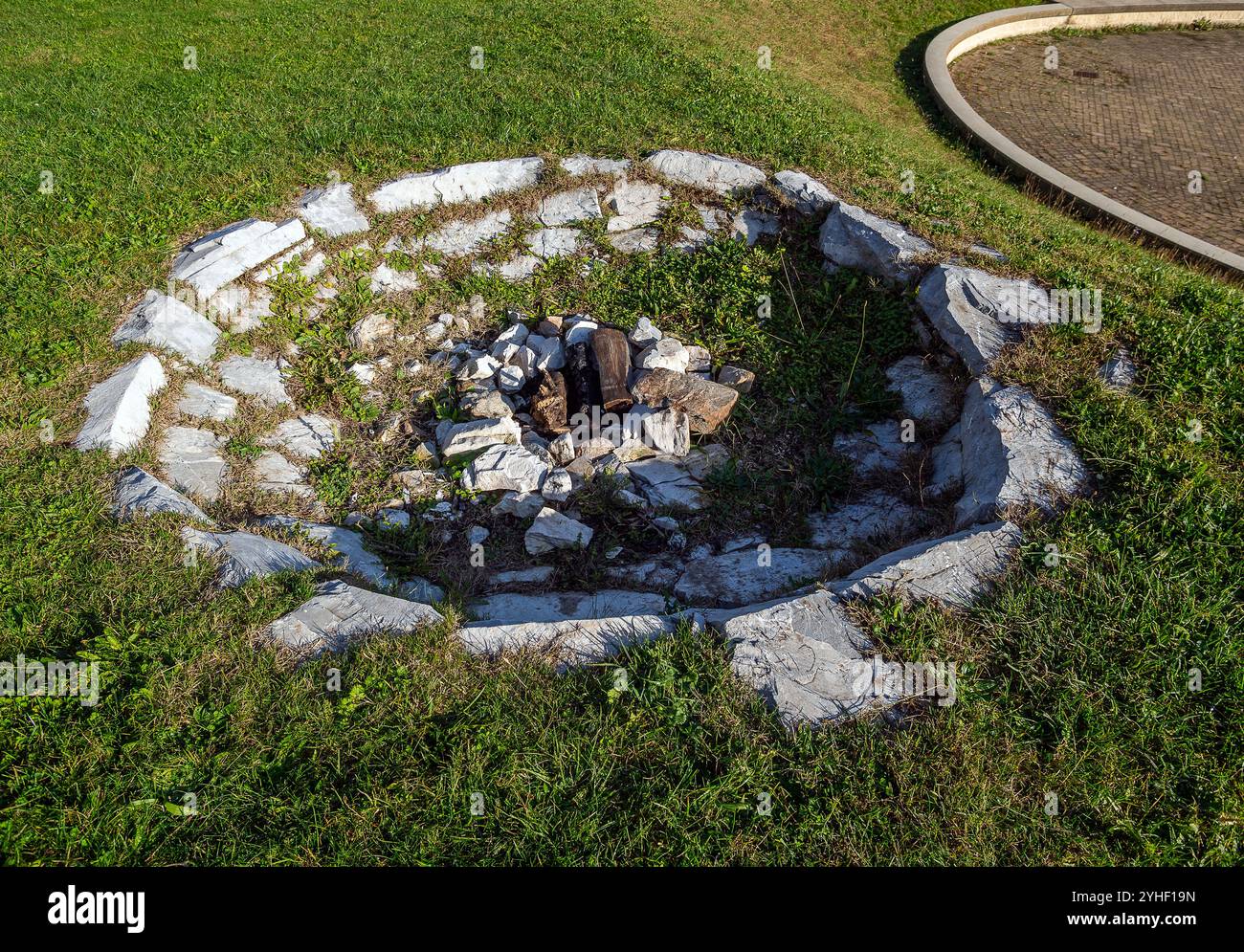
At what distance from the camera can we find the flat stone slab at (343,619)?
3814mm

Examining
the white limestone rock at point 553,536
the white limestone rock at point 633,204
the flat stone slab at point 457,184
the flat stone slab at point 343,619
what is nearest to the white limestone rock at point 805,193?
the white limestone rock at point 633,204

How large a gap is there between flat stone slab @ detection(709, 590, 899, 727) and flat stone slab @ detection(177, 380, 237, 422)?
3760 mm

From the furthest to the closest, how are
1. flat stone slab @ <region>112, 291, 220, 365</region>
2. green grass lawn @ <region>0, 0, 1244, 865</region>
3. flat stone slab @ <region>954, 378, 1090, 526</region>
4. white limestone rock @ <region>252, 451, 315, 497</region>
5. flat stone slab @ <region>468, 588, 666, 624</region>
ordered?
flat stone slab @ <region>112, 291, 220, 365</region>, white limestone rock @ <region>252, 451, 315, 497</region>, flat stone slab @ <region>954, 378, 1090, 526</region>, flat stone slab @ <region>468, 588, 666, 624</region>, green grass lawn @ <region>0, 0, 1244, 865</region>

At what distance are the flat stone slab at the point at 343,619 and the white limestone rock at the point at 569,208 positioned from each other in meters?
4.51

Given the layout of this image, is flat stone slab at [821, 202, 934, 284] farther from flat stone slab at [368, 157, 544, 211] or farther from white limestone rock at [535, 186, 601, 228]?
flat stone slab at [368, 157, 544, 211]

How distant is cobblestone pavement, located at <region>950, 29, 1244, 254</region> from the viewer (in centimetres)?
966

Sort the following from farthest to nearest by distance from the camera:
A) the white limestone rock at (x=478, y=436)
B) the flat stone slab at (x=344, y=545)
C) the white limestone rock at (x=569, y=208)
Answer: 1. the white limestone rock at (x=569, y=208)
2. the white limestone rock at (x=478, y=436)
3. the flat stone slab at (x=344, y=545)

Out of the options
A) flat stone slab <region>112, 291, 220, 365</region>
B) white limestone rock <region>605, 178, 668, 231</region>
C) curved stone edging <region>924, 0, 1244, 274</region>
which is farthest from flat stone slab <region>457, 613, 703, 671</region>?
curved stone edging <region>924, 0, 1244, 274</region>

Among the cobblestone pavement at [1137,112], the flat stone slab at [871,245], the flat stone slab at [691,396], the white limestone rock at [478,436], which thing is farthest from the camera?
the cobblestone pavement at [1137,112]

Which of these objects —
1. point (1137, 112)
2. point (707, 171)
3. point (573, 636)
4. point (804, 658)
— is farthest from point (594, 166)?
point (1137, 112)

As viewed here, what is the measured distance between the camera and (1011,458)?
461 cm

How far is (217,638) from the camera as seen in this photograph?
3.71 meters

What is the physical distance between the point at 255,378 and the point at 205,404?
50 centimetres

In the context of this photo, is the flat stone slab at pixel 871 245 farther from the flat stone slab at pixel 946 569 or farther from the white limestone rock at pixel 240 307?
the white limestone rock at pixel 240 307
